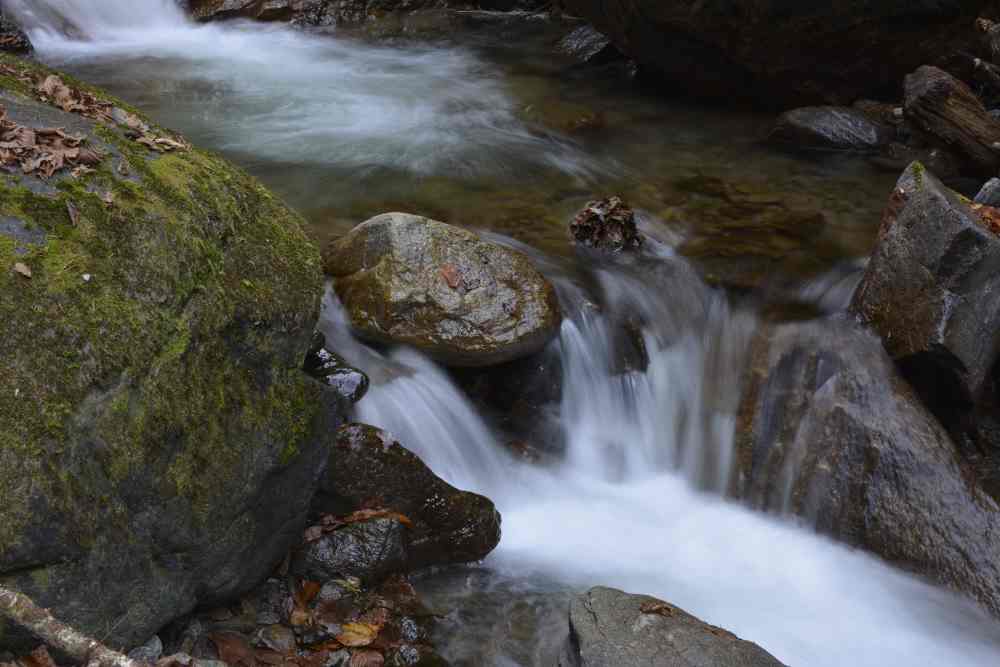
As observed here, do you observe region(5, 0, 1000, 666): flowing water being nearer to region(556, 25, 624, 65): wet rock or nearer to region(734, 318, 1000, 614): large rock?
region(734, 318, 1000, 614): large rock

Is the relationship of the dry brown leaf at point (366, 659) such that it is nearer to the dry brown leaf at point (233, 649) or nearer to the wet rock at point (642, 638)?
the dry brown leaf at point (233, 649)

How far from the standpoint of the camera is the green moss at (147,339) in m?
2.89

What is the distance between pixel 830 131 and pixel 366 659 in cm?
916

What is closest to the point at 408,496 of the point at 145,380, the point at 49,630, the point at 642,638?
the point at 642,638

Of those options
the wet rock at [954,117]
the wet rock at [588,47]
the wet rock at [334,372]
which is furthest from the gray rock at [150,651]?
the wet rock at [588,47]

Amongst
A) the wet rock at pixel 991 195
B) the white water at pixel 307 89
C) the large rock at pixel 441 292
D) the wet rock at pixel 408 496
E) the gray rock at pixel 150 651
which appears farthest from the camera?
the white water at pixel 307 89

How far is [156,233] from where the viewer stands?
345 cm

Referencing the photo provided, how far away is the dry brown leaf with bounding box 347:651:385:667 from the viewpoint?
3896 millimetres

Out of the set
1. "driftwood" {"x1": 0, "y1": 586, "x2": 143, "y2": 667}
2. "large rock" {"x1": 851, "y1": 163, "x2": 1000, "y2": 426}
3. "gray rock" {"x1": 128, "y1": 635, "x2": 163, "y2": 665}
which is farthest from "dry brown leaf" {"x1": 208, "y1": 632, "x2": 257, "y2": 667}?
"large rock" {"x1": 851, "y1": 163, "x2": 1000, "y2": 426}

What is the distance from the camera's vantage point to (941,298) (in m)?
5.86

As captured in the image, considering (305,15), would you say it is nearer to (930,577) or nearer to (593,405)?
(593,405)

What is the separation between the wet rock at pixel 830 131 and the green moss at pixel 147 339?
829 centimetres

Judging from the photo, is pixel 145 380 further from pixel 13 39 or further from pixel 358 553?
pixel 13 39

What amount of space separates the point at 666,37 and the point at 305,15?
8.42m
